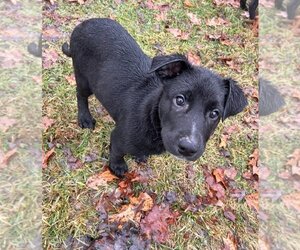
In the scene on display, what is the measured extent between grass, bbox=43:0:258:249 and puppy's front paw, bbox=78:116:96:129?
73 millimetres

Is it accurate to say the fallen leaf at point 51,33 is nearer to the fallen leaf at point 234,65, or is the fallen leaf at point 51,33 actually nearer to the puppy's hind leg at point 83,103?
the puppy's hind leg at point 83,103

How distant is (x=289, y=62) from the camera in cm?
152

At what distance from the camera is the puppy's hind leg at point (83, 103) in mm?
3957

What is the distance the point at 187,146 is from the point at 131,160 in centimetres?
164

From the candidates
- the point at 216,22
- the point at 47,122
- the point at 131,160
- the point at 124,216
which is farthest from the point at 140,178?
the point at 216,22

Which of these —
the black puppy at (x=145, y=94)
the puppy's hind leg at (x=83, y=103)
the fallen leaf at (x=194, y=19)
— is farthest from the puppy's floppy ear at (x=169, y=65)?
the fallen leaf at (x=194, y=19)

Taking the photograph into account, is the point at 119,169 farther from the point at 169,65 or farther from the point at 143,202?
the point at 169,65

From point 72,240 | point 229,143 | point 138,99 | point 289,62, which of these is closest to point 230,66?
point 229,143

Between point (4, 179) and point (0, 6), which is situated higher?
point (0, 6)

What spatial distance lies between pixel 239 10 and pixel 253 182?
3.64 meters

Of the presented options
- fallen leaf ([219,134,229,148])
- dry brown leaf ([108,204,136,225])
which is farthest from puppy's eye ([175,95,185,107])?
fallen leaf ([219,134,229,148])

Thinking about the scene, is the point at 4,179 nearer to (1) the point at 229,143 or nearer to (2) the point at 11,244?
(2) the point at 11,244

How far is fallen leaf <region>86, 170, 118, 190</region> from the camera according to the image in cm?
393

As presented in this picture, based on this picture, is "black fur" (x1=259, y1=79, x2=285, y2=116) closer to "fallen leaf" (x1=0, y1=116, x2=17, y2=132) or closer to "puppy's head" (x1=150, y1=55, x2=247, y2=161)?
"puppy's head" (x1=150, y1=55, x2=247, y2=161)
